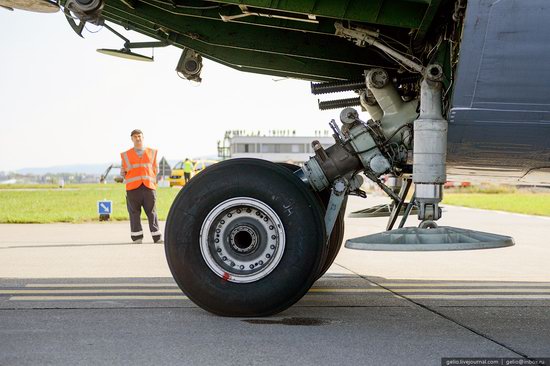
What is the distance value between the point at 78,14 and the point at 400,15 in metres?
2.30

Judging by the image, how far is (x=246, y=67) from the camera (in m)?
7.55

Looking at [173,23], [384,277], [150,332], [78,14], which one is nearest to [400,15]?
[173,23]

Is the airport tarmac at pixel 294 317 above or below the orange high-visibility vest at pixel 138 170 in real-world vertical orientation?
below

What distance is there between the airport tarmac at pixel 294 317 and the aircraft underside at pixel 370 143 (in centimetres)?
44

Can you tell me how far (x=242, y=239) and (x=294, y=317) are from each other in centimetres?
65

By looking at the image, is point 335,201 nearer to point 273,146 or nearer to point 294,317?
point 294,317

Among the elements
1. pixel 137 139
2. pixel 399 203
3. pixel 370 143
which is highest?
pixel 137 139

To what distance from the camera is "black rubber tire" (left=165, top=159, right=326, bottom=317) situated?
5.84 m

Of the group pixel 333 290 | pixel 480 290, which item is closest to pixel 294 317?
pixel 333 290

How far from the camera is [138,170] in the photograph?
12.6 m

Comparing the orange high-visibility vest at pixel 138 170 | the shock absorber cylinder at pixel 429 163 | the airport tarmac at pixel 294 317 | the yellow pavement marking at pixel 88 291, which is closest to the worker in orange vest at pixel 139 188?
the orange high-visibility vest at pixel 138 170

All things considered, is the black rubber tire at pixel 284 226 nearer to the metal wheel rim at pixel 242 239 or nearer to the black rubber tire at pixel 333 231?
the metal wheel rim at pixel 242 239

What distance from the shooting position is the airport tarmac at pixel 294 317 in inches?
190

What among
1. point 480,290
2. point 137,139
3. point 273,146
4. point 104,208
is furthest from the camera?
point 273,146
